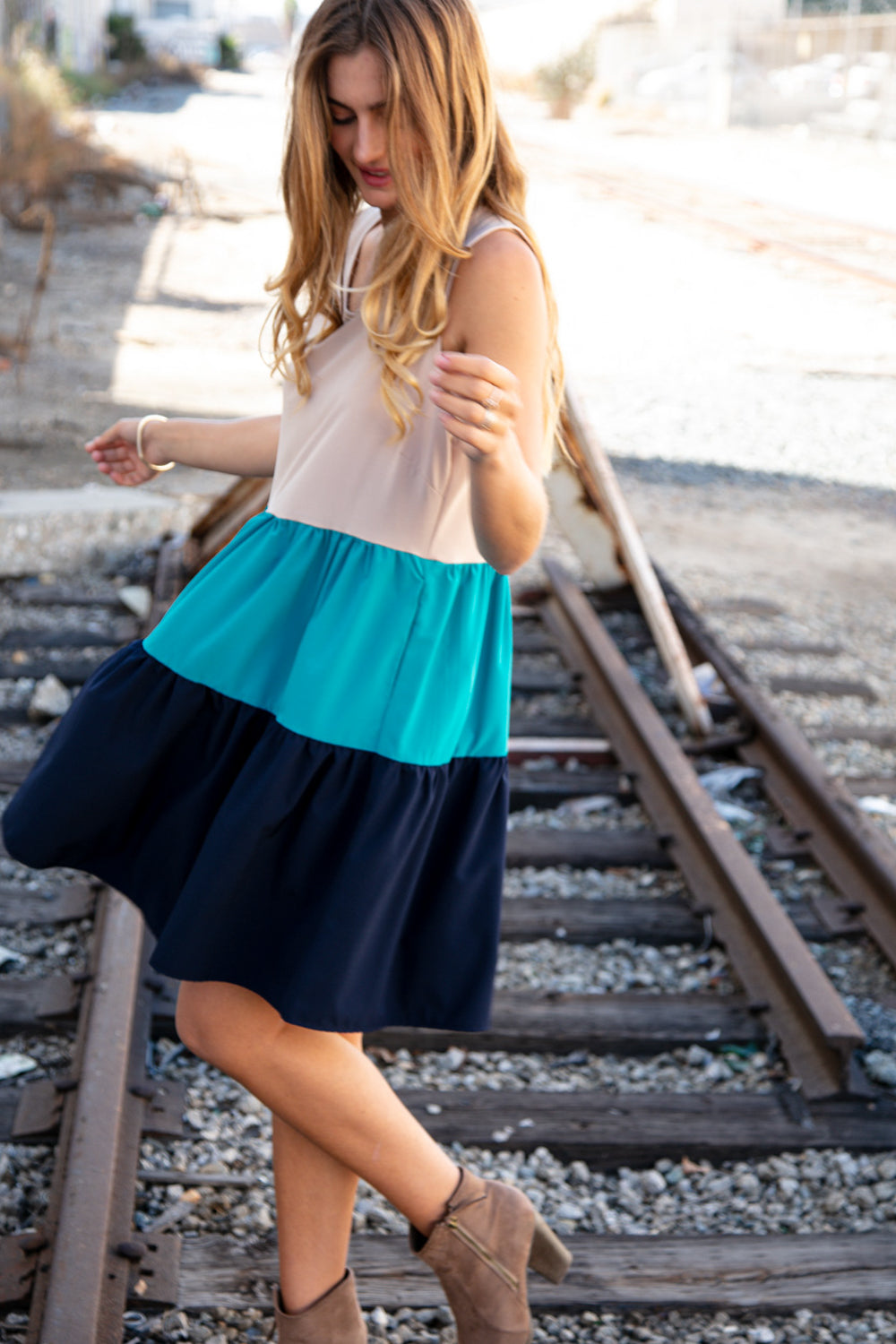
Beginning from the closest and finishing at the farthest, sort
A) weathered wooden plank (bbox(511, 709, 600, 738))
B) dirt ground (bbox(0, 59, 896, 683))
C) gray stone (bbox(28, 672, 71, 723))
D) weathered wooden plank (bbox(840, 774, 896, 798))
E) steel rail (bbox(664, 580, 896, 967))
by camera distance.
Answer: steel rail (bbox(664, 580, 896, 967)) < weathered wooden plank (bbox(840, 774, 896, 798)) < gray stone (bbox(28, 672, 71, 723)) < weathered wooden plank (bbox(511, 709, 600, 738)) < dirt ground (bbox(0, 59, 896, 683))

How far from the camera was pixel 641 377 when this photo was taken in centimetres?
1172

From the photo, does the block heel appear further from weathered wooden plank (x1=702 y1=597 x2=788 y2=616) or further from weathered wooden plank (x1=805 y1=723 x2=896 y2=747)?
weathered wooden plank (x1=702 y1=597 x2=788 y2=616)

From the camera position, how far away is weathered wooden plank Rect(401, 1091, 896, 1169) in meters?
2.89

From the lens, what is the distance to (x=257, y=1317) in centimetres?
237

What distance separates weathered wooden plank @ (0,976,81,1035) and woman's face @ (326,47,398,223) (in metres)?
2.10

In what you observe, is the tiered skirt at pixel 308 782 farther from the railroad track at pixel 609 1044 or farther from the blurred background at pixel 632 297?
the railroad track at pixel 609 1044

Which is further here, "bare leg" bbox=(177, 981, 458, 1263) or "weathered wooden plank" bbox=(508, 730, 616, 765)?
"weathered wooden plank" bbox=(508, 730, 616, 765)

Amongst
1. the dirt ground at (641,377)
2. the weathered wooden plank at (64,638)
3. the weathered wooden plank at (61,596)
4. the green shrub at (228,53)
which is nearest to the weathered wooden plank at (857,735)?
the dirt ground at (641,377)

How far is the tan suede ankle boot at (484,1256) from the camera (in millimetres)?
2062

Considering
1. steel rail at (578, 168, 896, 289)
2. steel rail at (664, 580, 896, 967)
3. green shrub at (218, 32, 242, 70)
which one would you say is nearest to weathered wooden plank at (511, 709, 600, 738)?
steel rail at (664, 580, 896, 967)

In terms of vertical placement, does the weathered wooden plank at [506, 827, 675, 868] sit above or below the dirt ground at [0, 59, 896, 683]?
below

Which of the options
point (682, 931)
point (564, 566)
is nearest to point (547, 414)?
point (682, 931)

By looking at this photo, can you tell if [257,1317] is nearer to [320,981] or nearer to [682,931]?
[320,981]

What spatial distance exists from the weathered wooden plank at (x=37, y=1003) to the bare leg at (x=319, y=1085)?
1.28 metres
